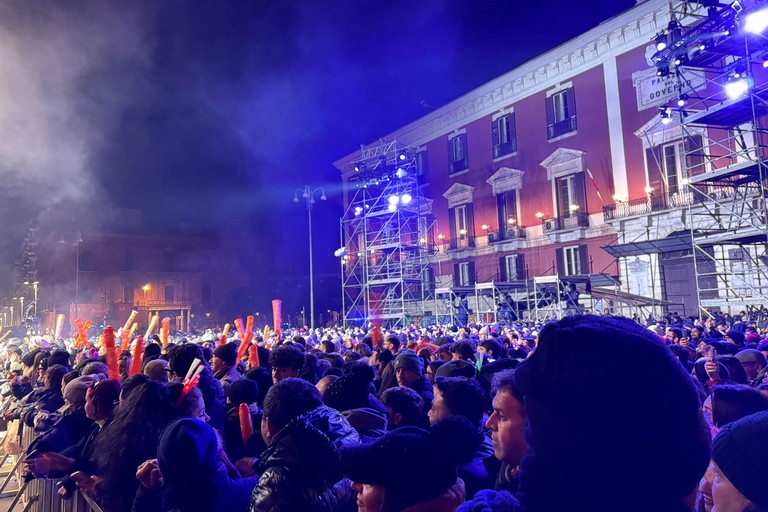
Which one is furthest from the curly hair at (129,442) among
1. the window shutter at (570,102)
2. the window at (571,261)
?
the window shutter at (570,102)

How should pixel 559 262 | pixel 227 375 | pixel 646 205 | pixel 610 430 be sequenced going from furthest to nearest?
pixel 559 262
pixel 646 205
pixel 227 375
pixel 610 430

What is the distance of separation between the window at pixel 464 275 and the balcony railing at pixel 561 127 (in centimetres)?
966

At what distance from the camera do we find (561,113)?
27703 mm

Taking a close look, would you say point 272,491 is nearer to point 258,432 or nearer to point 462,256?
point 258,432

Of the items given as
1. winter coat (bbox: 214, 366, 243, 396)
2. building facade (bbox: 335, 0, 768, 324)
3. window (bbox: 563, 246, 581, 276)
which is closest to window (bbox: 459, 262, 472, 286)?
building facade (bbox: 335, 0, 768, 324)

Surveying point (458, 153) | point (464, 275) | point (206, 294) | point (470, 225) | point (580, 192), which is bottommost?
point (206, 294)

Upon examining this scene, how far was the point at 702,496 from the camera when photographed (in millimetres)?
2338

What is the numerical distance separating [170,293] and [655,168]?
137 ft

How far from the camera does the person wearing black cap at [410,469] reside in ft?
6.23

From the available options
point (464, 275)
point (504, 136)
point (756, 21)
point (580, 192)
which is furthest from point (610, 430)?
point (464, 275)

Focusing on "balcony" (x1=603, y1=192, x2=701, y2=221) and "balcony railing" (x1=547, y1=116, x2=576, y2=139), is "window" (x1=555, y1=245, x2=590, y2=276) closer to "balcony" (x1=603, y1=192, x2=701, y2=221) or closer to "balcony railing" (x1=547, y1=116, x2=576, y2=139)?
"balcony" (x1=603, y1=192, x2=701, y2=221)

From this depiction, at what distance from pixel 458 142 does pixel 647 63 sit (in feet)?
41.9

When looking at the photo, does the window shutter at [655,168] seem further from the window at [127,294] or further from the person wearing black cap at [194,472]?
the window at [127,294]

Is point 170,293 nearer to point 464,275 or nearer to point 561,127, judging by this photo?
point 464,275
